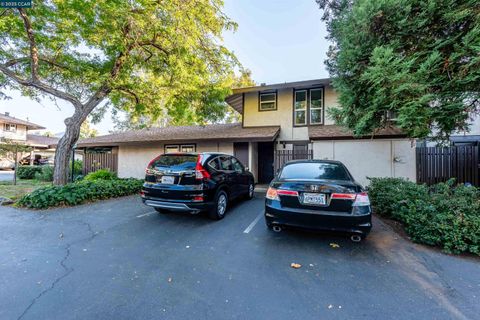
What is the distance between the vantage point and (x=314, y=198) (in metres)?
3.64

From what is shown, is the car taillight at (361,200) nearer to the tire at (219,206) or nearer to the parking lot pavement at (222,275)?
the parking lot pavement at (222,275)

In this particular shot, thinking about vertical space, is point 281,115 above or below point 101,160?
above

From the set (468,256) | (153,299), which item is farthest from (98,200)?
(468,256)

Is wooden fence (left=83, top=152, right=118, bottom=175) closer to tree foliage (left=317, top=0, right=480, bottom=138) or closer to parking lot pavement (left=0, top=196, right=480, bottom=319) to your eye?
parking lot pavement (left=0, top=196, right=480, bottom=319)

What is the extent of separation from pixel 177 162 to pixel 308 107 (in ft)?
28.2

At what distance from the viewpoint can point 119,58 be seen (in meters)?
8.63

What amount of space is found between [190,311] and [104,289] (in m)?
1.23

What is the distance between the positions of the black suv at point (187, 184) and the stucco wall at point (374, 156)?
624 centimetres

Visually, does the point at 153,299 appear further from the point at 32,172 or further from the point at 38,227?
the point at 32,172

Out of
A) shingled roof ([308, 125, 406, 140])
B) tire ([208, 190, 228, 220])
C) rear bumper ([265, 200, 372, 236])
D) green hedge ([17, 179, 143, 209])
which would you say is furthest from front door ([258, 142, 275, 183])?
rear bumper ([265, 200, 372, 236])

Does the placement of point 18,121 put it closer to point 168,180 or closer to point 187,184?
point 168,180

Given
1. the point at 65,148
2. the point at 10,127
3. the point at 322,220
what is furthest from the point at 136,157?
the point at 10,127

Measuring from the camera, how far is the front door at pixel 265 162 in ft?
40.7

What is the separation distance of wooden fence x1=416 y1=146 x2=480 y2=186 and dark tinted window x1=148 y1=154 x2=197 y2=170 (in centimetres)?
950
